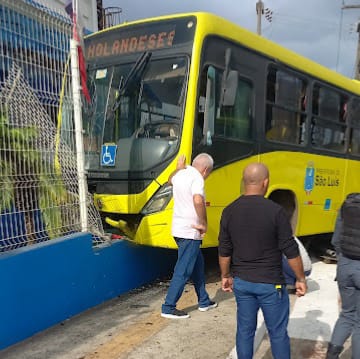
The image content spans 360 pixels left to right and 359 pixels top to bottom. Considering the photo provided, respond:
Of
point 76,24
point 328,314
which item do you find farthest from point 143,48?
point 328,314

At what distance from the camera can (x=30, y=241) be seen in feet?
13.8

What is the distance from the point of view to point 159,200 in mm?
4871

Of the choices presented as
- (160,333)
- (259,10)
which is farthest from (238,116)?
(259,10)

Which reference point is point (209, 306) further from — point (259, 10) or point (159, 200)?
point (259, 10)

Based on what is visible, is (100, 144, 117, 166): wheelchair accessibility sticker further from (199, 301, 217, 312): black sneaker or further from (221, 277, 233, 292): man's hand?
(221, 277, 233, 292): man's hand

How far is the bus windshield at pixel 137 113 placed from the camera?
4.92m

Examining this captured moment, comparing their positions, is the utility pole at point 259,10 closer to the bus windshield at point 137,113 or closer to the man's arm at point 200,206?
the bus windshield at point 137,113

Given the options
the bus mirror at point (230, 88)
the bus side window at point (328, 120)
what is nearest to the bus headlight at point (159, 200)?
the bus mirror at point (230, 88)

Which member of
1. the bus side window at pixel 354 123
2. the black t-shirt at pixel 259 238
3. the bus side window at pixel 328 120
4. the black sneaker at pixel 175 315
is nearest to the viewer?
the black t-shirt at pixel 259 238

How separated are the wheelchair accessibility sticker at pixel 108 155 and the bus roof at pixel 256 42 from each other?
5.28 feet

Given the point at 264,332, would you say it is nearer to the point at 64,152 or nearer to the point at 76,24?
the point at 64,152

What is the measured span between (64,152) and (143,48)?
5.32ft

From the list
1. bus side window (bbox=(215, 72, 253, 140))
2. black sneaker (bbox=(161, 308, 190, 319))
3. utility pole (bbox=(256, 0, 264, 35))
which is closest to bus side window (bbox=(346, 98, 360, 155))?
bus side window (bbox=(215, 72, 253, 140))

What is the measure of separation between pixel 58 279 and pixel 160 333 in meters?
1.11
